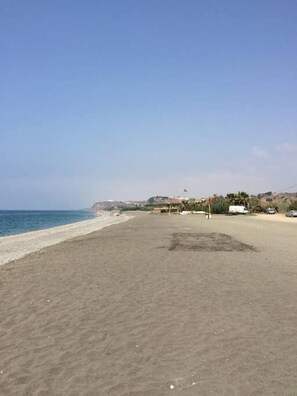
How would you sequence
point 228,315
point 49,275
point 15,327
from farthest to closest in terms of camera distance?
point 49,275 → point 228,315 → point 15,327

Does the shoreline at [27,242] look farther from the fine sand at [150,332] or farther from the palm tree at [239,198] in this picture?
the palm tree at [239,198]

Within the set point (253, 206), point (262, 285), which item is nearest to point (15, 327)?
point (262, 285)

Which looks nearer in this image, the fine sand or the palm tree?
the fine sand

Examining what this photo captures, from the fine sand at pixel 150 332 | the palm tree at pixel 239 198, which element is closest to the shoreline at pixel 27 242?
the fine sand at pixel 150 332

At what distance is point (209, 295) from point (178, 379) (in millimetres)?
5386

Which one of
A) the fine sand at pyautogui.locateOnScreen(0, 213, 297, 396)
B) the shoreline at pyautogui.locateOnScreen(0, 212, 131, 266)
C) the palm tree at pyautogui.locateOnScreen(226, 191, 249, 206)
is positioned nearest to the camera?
the fine sand at pyautogui.locateOnScreen(0, 213, 297, 396)

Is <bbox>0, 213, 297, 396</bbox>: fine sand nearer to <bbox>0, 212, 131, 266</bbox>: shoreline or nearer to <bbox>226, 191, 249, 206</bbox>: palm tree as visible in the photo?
<bbox>0, 212, 131, 266</bbox>: shoreline

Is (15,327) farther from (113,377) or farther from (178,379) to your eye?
(178,379)

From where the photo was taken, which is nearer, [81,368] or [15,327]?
[81,368]

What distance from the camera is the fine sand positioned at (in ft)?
19.3

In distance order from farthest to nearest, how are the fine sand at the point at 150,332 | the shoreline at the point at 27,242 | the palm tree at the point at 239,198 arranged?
1. the palm tree at the point at 239,198
2. the shoreline at the point at 27,242
3. the fine sand at the point at 150,332

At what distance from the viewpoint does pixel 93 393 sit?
5.59 meters

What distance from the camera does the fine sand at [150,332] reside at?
19.3 feet

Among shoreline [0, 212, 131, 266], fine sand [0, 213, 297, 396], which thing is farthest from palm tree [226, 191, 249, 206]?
fine sand [0, 213, 297, 396]
